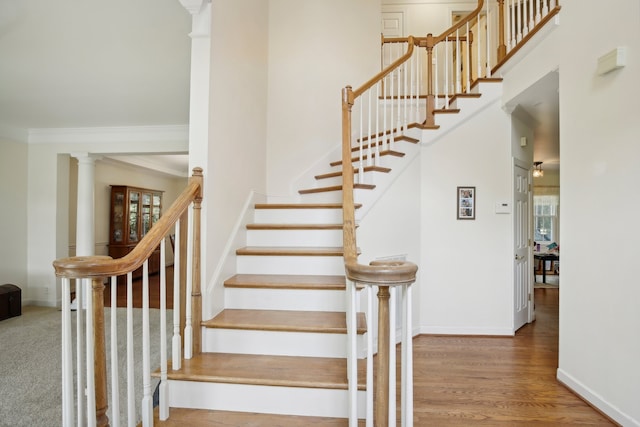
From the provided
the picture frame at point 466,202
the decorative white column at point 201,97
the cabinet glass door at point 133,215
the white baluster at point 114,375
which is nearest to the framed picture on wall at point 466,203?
the picture frame at point 466,202

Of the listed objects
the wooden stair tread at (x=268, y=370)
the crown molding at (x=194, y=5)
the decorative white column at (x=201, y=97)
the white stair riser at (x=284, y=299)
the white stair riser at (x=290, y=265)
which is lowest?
the wooden stair tread at (x=268, y=370)

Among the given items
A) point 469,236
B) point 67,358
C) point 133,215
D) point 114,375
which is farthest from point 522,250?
point 133,215

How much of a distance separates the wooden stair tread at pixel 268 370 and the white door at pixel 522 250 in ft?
9.58

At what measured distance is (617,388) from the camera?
202 centimetres

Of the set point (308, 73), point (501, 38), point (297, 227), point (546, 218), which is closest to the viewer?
point (297, 227)

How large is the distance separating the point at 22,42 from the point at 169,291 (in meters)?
4.43

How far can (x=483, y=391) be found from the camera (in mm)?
2373

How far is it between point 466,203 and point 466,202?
12 mm

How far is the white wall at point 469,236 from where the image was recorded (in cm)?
360

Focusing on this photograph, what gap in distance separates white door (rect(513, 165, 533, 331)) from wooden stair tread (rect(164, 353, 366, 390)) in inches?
115

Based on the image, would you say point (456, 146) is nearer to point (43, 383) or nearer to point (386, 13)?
point (386, 13)

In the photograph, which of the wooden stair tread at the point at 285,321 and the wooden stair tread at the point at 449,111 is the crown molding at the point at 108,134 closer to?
the wooden stair tread at the point at 449,111

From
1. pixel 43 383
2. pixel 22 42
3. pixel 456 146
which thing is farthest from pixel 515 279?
pixel 22 42

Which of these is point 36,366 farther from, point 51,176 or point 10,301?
point 51,176
